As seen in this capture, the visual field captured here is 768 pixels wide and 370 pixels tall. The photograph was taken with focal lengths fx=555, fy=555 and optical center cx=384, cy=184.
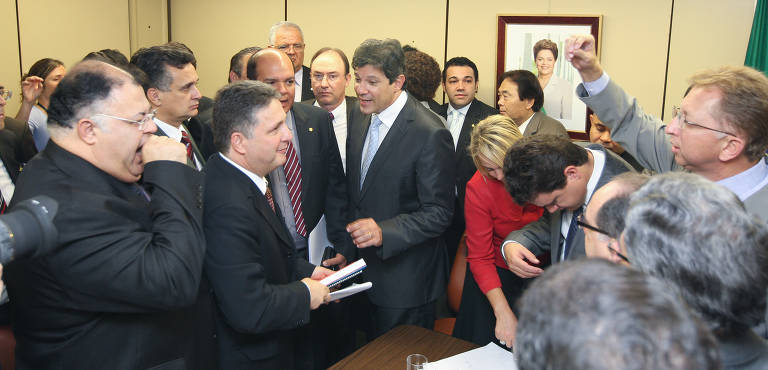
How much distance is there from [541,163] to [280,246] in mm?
1004

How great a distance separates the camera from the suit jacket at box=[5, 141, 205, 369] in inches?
55.3

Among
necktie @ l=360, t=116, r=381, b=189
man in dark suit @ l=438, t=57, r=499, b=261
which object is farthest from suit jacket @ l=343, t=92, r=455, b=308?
man in dark suit @ l=438, t=57, r=499, b=261

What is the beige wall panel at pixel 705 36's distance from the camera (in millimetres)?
4258

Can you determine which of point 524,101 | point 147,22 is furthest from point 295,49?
point 147,22

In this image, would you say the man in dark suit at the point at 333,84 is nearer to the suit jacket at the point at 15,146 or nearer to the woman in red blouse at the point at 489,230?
the woman in red blouse at the point at 489,230

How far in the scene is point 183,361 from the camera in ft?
5.35

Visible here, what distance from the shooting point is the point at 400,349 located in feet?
6.40

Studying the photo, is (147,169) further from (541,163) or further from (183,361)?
(541,163)

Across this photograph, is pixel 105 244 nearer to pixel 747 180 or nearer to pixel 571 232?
pixel 571 232

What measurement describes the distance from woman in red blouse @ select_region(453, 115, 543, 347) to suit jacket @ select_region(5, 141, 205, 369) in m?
1.33

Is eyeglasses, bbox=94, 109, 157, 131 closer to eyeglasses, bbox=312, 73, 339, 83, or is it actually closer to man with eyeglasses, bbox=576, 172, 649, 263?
man with eyeglasses, bbox=576, 172, 649, 263

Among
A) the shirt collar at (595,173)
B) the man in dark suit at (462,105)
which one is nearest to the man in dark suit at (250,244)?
the shirt collar at (595,173)

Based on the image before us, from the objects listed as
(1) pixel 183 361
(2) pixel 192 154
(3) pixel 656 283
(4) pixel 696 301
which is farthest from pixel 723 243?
(2) pixel 192 154

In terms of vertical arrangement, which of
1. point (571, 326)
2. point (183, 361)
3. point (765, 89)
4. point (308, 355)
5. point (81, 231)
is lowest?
point (308, 355)
